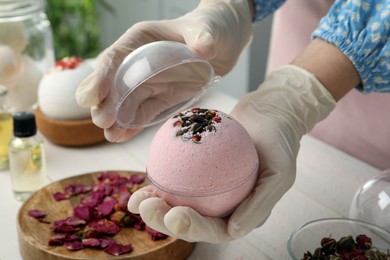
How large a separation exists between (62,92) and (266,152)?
59 centimetres

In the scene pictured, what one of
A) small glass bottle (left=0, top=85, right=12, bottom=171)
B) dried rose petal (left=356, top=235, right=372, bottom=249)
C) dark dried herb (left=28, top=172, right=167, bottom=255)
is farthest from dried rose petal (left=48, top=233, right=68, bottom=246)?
dried rose petal (left=356, top=235, right=372, bottom=249)

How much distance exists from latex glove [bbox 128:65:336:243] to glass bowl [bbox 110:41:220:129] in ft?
0.34

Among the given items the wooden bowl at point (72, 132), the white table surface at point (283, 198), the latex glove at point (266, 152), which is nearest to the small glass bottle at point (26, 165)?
the white table surface at point (283, 198)

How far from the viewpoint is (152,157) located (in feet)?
2.73

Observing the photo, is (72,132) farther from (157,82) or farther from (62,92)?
(157,82)

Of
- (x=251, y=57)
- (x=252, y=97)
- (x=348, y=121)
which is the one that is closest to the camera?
(x=252, y=97)

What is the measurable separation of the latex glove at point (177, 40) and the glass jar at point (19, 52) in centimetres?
48

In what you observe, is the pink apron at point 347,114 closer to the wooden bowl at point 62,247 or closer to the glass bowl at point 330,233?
the glass bowl at point 330,233

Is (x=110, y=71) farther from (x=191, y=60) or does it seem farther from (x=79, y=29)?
(x=79, y=29)

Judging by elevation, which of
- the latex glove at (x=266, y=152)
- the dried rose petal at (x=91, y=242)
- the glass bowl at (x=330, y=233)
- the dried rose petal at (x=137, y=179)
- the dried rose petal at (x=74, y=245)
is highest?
the latex glove at (x=266, y=152)

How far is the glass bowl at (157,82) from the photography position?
0.82 m

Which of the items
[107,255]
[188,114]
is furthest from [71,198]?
[188,114]

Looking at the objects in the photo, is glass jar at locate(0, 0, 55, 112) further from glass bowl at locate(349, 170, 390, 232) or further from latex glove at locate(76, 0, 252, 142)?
glass bowl at locate(349, 170, 390, 232)

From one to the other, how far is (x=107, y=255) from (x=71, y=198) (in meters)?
0.21
